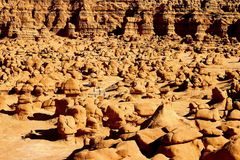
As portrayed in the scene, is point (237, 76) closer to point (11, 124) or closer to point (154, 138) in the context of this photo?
point (11, 124)

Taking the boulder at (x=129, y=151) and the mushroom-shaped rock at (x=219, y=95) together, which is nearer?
the boulder at (x=129, y=151)

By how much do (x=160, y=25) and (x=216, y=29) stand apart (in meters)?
10.5

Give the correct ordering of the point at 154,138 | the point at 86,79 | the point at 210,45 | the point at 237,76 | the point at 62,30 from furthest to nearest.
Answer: the point at 62,30, the point at 210,45, the point at 86,79, the point at 237,76, the point at 154,138

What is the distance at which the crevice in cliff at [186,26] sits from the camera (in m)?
76.8

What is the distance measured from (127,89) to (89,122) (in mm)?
10837

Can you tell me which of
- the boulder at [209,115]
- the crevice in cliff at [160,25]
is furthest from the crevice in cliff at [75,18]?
the boulder at [209,115]

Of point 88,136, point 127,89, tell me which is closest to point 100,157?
point 88,136

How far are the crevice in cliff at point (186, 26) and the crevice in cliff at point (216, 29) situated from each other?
253 centimetres

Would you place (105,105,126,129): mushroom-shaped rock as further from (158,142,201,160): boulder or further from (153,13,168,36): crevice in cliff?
(153,13,168,36): crevice in cliff

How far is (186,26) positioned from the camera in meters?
78.2

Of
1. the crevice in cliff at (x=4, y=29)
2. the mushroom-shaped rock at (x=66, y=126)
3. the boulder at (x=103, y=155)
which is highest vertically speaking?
the boulder at (x=103, y=155)

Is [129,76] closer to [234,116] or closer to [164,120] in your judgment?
[234,116]

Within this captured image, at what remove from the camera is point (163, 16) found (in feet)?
261

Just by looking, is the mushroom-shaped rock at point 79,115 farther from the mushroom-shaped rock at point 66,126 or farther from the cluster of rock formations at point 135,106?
the mushroom-shaped rock at point 66,126
